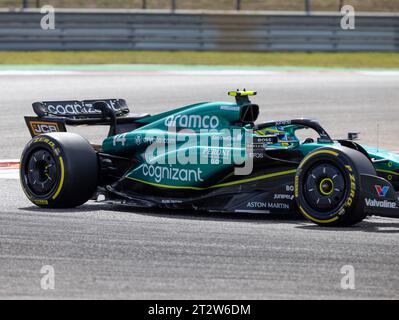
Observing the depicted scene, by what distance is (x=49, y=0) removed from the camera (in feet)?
105

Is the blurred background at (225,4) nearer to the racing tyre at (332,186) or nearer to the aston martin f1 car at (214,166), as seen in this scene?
the aston martin f1 car at (214,166)

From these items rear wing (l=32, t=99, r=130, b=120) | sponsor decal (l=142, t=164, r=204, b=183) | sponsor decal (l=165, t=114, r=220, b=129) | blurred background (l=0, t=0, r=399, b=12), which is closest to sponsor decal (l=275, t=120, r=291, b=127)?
sponsor decal (l=165, t=114, r=220, b=129)

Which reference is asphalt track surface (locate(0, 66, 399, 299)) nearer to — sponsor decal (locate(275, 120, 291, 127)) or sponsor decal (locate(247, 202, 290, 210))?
sponsor decal (locate(247, 202, 290, 210))

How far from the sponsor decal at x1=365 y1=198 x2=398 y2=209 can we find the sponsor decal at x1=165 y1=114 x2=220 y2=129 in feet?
6.26

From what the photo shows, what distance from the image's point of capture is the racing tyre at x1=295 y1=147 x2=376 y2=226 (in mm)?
8797

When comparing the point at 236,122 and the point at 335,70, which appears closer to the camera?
the point at 236,122

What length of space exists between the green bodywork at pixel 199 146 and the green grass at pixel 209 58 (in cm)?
1672

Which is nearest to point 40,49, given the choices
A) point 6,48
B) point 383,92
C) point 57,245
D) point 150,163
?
point 6,48

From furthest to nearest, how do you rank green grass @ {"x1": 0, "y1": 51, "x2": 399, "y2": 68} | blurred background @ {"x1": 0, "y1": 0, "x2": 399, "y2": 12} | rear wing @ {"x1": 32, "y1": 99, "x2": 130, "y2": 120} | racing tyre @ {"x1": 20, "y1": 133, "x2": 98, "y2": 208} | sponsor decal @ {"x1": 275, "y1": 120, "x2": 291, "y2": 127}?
blurred background @ {"x1": 0, "y1": 0, "x2": 399, "y2": 12} < green grass @ {"x1": 0, "y1": 51, "x2": 399, "y2": 68} < rear wing @ {"x1": 32, "y1": 99, "x2": 130, "y2": 120} < racing tyre @ {"x1": 20, "y1": 133, "x2": 98, "y2": 208} < sponsor decal @ {"x1": 275, "y1": 120, "x2": 291, "y2": 127}

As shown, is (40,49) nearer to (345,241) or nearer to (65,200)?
(65,200)

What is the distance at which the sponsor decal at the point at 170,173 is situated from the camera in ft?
32.4

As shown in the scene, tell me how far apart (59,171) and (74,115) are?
1.24 m

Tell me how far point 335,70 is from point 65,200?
56.5 feet

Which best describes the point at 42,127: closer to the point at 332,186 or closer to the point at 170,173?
the point at 170,173
